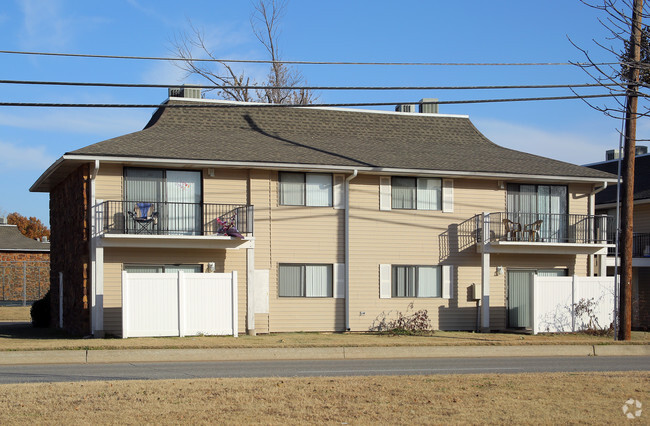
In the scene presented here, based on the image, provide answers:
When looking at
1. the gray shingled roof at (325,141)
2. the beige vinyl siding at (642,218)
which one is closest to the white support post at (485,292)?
the gray shingled roof at (325,141)

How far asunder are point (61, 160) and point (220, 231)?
202 inches

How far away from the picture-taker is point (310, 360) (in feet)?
61.1

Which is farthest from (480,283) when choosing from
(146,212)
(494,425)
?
(494,425)

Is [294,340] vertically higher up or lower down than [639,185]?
lower down

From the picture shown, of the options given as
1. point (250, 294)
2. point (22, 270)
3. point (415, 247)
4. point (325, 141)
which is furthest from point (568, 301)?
point (22, 270)

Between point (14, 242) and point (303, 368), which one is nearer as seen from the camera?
point (303, 368)

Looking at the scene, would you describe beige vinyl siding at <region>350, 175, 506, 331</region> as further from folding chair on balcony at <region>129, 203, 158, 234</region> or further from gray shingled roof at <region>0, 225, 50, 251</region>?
gray shingled roof at <region>0, 225, 50, 251</region>

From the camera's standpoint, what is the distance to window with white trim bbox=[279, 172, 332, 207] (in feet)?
84.4

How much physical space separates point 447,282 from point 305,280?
499cm

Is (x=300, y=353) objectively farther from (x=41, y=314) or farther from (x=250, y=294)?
(x=41, y=314)

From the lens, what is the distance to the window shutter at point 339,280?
25930 mm

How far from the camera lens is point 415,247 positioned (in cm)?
2675

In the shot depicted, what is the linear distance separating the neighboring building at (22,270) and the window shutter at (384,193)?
24114 millimetres

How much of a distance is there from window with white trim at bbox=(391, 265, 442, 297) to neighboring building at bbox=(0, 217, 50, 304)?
24109 mm
